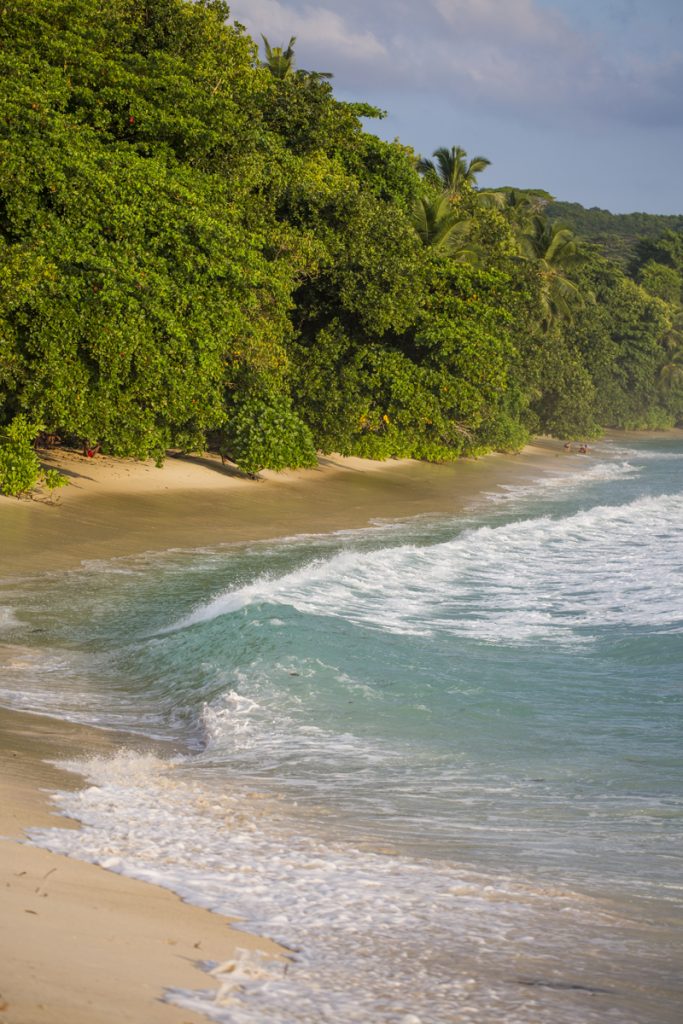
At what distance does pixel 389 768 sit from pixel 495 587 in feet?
26.1

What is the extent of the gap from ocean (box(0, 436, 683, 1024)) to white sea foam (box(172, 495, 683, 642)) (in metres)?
0.07

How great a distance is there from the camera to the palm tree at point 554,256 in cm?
5294

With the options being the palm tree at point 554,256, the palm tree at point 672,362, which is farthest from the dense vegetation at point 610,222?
the palm tree at point 554,256

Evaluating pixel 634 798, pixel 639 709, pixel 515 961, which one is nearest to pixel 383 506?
pixel 639 709

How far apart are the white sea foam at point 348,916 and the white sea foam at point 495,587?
18.2 ft

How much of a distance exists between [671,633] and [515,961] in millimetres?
8559

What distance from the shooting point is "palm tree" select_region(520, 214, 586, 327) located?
5294 cm

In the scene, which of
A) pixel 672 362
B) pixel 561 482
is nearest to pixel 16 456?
pixel 561 482

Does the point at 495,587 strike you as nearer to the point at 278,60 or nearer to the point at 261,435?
the point at 261,435

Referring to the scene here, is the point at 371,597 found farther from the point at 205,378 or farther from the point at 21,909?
the point at 21,909

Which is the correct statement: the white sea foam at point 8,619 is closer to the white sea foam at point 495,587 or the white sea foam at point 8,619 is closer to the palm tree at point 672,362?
the white sea foam at point 495,587

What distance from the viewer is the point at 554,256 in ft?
180

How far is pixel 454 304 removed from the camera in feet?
109

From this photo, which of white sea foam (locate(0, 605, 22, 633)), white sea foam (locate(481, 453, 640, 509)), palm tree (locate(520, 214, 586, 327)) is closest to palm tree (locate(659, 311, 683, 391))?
palm tree (locate(520, 214, 586, 327))
